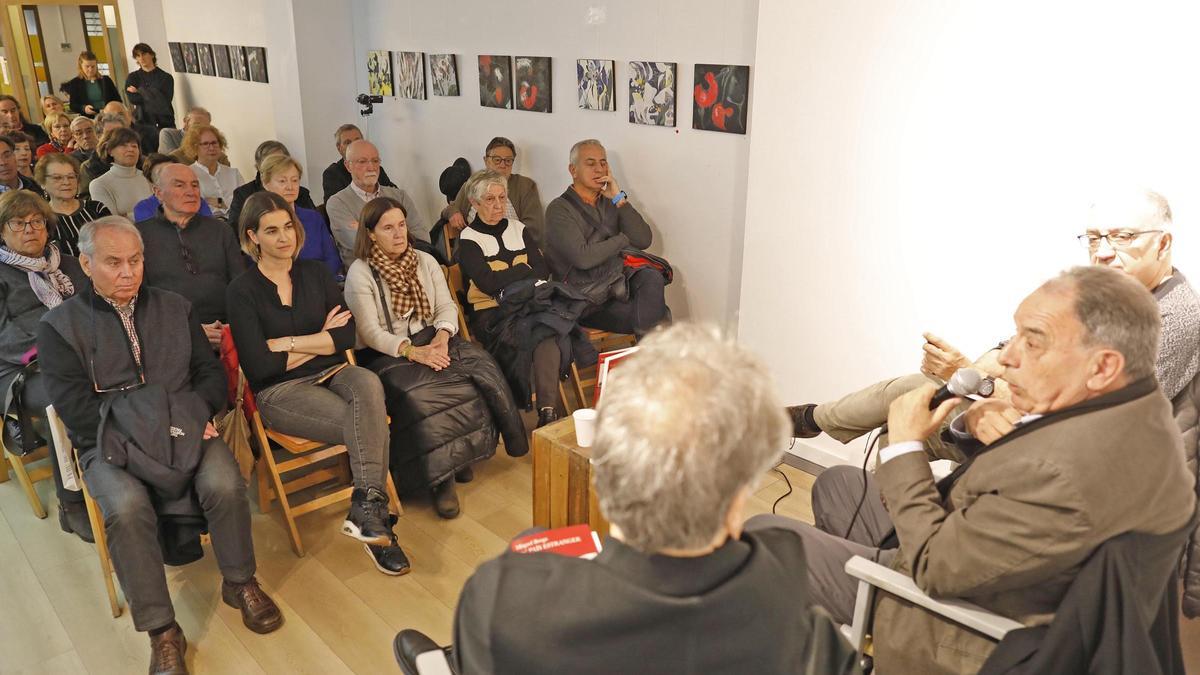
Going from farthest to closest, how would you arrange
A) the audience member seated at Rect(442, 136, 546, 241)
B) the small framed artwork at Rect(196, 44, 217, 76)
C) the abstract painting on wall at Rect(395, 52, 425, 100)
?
1. the small framed artwork at Rect(196, 44, 217, 76)
2. the abstract painting on wall at Rect(395, 52, 425, 100)
3. the audience member seated at Rect(442, 136, 546, 241)

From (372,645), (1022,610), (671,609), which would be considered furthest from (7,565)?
(1022,610)

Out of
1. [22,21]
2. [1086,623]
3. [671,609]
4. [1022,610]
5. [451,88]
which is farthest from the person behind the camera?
[22,21]

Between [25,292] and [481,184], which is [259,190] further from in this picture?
[25,292]

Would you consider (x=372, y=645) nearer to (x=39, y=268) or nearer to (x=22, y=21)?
(x=39, y=268)

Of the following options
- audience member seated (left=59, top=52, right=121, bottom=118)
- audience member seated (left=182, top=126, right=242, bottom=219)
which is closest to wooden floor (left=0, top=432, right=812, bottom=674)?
audience member seated (left=182, top=126, right=242, bottom=219)

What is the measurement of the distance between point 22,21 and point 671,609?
Result: 1357 cm

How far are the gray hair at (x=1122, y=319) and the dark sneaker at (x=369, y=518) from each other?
2.49 metres

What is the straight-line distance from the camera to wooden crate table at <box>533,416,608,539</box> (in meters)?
2.77

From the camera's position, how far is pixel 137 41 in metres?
9.92

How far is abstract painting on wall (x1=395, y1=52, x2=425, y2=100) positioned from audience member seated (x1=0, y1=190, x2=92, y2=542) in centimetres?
341

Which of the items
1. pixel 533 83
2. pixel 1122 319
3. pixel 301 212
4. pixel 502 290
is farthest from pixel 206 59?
pixel 1122 319

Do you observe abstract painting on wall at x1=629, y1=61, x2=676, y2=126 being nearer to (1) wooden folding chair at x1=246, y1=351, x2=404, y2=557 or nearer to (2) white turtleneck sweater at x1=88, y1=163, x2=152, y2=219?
(1) wooden folding chair at x1=246, y1=351, x2=404, y2=557

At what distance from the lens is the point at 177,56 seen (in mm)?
9797

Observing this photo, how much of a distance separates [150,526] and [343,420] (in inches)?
31.7
